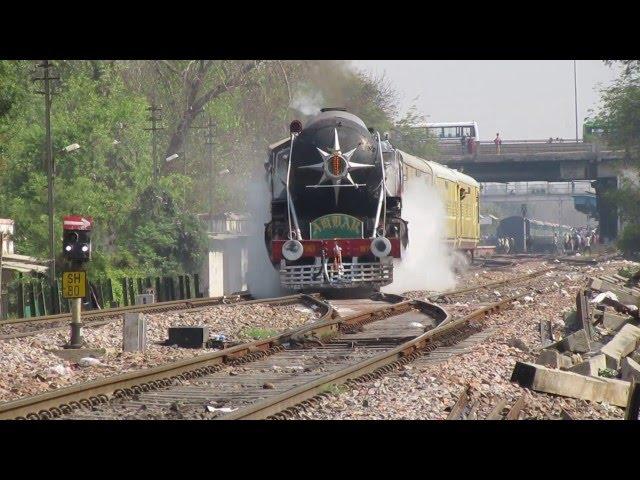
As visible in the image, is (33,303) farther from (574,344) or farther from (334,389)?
(334,389)

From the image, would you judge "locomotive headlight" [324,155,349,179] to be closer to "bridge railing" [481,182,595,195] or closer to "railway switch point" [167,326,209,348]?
"railway switch point" [167,326,209,348]

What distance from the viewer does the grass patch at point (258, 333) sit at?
56.3 ft

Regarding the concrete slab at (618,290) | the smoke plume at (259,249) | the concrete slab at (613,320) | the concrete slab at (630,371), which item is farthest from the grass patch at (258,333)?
the concrete slab at (618,290)

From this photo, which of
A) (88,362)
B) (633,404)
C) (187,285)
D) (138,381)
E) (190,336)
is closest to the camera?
(633,404)

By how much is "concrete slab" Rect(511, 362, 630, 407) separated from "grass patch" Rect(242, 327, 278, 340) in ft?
22.5

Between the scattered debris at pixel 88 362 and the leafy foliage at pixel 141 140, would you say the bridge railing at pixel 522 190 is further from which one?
the scattered debris at pixel 88 362

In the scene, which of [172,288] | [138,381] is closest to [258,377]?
[138,381]

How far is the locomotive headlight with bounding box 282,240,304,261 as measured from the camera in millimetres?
22938

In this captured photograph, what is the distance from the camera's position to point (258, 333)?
17.4 m

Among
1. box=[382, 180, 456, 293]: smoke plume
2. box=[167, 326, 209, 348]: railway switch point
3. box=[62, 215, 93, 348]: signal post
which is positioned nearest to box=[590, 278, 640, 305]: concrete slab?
box=[382, 180, 456, 293]: smoke plume

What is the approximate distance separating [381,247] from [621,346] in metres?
9.14

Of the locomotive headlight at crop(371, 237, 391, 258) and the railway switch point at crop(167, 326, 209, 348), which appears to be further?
the locomotive headlight at crop(371, 237, 391, 258)
